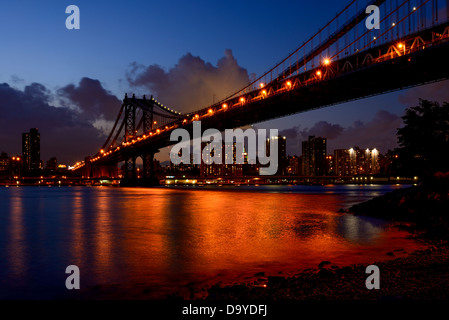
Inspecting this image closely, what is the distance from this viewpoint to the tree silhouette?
29.3m

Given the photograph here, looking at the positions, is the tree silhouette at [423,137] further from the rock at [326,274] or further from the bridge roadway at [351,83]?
the rock at [326,274]

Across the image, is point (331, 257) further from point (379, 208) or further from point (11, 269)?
point (379, 208)

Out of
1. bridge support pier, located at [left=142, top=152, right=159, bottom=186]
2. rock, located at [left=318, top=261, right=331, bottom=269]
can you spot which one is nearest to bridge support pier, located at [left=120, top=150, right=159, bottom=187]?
bridge support pier, located at [left=142, top=152, right=159, bottom=186]

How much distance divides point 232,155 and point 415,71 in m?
161

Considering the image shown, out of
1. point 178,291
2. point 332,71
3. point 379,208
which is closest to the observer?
point 178,291

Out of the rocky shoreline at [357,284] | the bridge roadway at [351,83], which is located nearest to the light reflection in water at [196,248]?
the rocky shoreline at [357,284]

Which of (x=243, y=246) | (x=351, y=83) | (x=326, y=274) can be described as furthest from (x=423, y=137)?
(x=326, y=274)

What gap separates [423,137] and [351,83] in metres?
11.3

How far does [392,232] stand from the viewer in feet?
56.9

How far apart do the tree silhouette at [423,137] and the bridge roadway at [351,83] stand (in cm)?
359

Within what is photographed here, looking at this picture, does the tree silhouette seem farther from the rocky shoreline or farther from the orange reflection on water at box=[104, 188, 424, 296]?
the rocky shoreline

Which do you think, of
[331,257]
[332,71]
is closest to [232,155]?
[332,71]

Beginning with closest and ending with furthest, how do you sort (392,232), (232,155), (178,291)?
1. (178,291)
2. (392,232)
3. (232,155)
